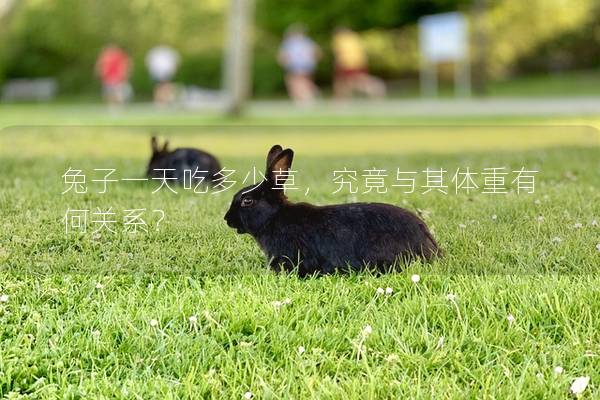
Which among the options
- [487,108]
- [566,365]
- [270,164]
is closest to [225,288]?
[270,164]

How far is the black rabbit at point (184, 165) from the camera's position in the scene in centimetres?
340

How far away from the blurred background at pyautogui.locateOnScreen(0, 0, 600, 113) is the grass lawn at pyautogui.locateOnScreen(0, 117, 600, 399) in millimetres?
17044

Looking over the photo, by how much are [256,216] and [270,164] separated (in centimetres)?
25

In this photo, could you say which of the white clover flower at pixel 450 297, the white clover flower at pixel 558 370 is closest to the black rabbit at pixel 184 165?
the white clover flower at pixel 450 297

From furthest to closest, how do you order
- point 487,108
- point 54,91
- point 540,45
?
point 54,91 → point 540,45 → point 487,108

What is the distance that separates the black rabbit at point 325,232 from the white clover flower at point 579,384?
2.21 ft

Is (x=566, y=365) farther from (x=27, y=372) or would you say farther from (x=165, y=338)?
(x=27, y=372)

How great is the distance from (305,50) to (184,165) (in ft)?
56.9

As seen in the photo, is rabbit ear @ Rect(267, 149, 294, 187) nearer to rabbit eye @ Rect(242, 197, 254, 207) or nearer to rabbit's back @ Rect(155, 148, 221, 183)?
rabbit eye @ Rect(242, 197, 254, 207)

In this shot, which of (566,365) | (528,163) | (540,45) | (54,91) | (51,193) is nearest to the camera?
(566,365)

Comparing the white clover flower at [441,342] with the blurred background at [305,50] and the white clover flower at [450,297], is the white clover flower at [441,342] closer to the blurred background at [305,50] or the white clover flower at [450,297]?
the white clover flower at [450,297]

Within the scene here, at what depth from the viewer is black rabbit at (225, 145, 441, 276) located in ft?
9.77

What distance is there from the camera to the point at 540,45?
3100cm

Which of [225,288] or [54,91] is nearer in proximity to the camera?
[225,288]
